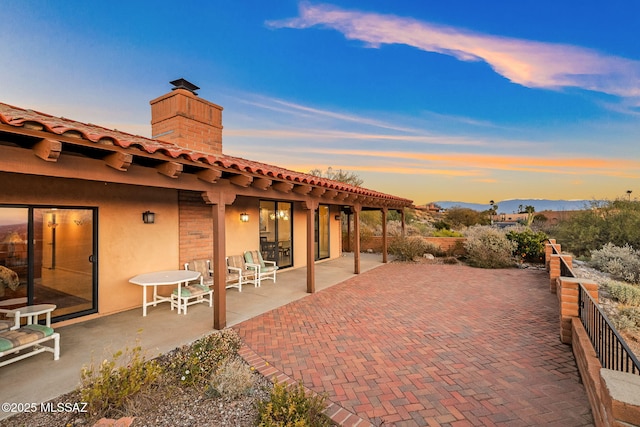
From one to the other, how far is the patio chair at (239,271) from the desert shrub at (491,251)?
9.35 meters

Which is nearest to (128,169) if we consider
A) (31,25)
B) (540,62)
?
(31,25)

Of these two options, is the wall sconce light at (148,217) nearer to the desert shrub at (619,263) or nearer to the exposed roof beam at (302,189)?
the exposed roof beam at (302,189)

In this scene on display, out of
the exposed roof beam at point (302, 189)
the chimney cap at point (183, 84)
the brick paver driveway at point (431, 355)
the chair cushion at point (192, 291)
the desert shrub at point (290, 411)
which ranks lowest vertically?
the brick paver driveway at point (431, 355)

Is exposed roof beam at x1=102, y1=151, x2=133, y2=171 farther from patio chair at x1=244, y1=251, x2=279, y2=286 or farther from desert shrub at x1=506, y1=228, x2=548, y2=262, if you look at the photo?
desert shrub at x1=506, y1=228, x2=548, y2=262

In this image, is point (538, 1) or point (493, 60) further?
point (493, 60)

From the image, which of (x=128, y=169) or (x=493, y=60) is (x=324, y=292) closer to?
(x=128, y=169)

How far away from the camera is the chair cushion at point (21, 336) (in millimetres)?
3365

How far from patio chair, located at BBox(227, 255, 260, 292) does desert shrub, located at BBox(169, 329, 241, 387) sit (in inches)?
119

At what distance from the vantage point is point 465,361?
153 inches

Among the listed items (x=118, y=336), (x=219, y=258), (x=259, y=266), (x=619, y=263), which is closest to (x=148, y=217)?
(x=219, y=258)

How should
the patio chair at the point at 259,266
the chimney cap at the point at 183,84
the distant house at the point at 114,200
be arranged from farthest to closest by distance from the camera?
the patio chair at the point at 259,266, the chimney cap at the point at 183,84, the distant house at the point at 114,200

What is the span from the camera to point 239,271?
24.6 feet

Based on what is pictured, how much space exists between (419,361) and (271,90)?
447 inches

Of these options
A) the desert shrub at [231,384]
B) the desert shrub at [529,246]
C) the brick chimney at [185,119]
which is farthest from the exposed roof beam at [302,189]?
the desert shrub at [529,246]
